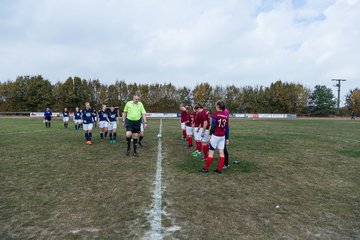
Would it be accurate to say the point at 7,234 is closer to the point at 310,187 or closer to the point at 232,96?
the point at 310,187

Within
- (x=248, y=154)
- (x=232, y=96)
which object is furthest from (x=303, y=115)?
(x=248, y=154)

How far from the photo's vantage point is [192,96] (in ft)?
249

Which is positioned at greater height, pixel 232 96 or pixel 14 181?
pixel 232 96

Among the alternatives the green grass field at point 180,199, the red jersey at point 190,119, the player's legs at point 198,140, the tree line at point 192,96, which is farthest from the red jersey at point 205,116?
the tree line at point 192,96

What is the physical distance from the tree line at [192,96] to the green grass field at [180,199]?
197ft

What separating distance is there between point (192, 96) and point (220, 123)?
6910 centimetres

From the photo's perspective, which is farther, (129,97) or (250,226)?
(129,97)

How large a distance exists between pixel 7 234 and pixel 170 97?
70.5 meters

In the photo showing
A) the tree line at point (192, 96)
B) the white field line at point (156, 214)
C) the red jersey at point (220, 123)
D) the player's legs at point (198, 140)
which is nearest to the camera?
the white field line at point (156, 214)

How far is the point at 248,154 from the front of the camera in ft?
34.3

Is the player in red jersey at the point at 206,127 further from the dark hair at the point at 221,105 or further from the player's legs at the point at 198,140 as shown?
the dark hair at the point at 221,105

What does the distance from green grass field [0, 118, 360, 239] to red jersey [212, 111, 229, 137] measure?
3.74ft

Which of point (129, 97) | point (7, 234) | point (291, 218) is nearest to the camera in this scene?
point (7, 234)

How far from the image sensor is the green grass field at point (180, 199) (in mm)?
3916
